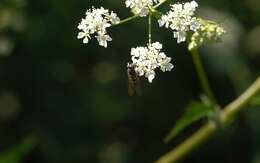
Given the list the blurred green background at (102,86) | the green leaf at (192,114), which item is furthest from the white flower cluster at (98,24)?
the blurred green background at (102,86)

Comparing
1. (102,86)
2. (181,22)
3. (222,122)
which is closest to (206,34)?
(181,22)

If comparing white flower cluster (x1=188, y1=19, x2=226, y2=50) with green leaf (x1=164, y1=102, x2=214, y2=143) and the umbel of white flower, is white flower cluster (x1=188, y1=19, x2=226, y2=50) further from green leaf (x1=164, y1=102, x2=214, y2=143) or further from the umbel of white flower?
green leaf (x1=164, y1=102, x2=214, y2=143)

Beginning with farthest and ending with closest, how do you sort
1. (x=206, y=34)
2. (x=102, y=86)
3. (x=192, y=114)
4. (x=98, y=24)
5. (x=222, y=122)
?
(x=102, y=86), (x=222, y=122), (x=192, y=114), (x=98, y=24), (x=206, y=34)

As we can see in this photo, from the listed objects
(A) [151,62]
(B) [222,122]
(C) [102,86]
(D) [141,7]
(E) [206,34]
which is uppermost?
(D) [141,7]

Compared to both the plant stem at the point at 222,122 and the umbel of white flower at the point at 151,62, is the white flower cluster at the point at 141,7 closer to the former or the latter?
the umbel of white flower at the point at 151,62

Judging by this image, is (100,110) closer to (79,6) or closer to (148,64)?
(79,6)

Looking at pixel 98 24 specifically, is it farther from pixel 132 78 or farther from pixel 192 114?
pixel 192 114
